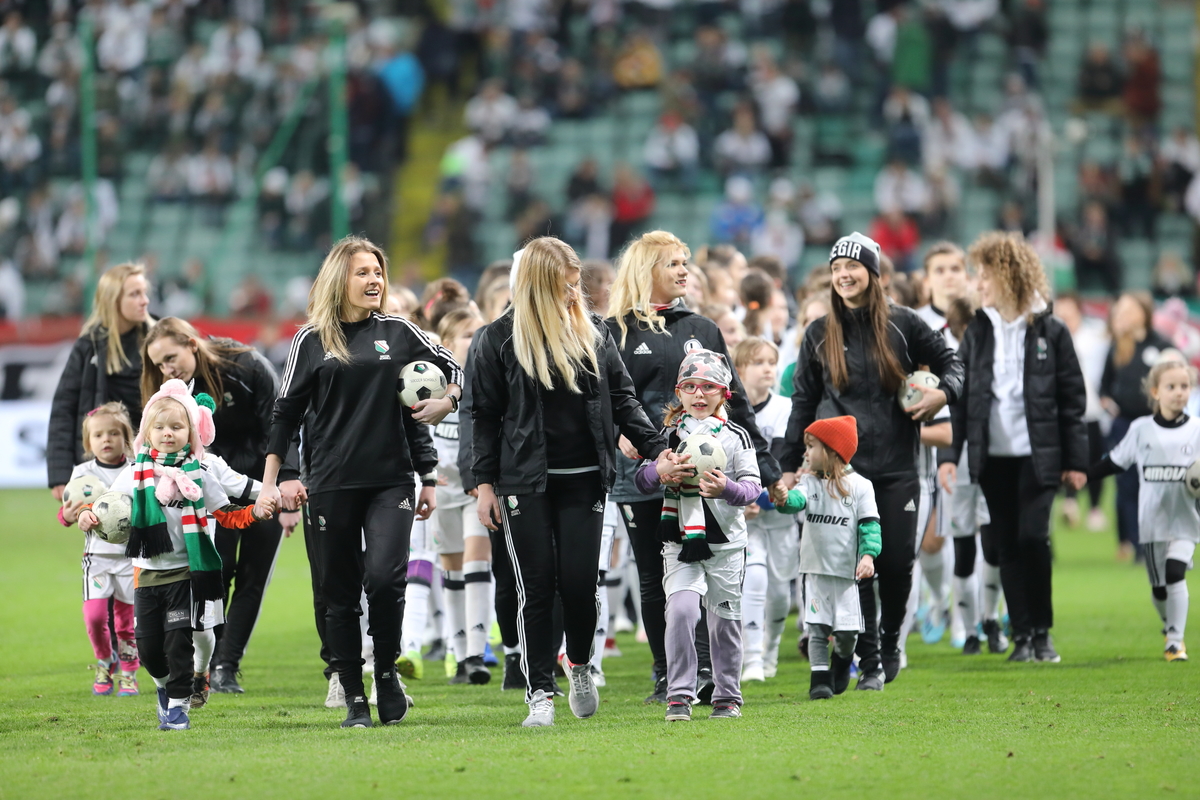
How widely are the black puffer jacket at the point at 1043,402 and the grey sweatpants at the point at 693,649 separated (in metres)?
2.45

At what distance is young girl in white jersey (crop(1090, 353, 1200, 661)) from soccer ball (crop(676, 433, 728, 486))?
3.20 meters

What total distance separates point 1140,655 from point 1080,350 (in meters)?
7.27

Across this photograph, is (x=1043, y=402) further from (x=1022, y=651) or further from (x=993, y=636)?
(x=993, y=636)

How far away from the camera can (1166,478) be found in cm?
893

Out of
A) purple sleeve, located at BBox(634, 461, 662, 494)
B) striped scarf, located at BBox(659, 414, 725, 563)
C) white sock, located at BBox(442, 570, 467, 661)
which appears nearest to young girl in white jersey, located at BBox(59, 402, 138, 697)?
white sock, located at BBox(442, 570, 467, 661)

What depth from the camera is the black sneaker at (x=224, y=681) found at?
8312mm

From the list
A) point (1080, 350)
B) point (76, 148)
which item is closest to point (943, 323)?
point (1080, 350)

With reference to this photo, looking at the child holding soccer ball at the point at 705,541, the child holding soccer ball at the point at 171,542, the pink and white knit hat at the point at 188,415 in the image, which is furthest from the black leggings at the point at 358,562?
the child holding soccer ball at the point at 705,541

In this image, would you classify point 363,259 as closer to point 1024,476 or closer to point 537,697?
point 537,697

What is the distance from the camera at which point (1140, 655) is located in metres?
8.94

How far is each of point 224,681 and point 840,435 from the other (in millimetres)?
3520

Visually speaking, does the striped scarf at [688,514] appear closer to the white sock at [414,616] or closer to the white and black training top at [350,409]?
the white and black training top at [350,409]

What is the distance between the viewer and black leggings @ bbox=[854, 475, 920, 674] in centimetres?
785

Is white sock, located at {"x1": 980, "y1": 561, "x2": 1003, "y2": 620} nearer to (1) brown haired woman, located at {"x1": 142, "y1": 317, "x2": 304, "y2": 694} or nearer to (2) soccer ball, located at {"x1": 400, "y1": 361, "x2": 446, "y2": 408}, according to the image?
(2) soccer ball, located at {"x1": 400, "y1": 361, "x2": 446, "y2": 408}
